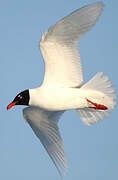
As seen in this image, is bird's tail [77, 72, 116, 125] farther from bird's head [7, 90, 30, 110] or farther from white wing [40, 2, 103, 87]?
bird's head [7, 90, 30, 110]

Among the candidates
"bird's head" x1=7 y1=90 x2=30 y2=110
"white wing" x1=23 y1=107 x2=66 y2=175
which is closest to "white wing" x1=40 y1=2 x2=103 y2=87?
"bird's head" x1=7 y1=90 x2=30 y2=110

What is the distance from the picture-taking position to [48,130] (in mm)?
7629

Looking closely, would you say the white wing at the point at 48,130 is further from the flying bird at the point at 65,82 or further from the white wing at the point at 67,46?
the white wing at the point at 67,46

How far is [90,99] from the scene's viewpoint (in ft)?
23.2

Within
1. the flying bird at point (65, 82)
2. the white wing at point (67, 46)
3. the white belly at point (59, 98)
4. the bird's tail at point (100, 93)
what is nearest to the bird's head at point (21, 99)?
the flying bird at point (65, 82)

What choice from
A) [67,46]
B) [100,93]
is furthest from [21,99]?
[100,93]

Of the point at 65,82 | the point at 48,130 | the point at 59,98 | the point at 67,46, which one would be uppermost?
the point at 67,46

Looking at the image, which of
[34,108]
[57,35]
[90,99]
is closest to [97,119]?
[90,99]

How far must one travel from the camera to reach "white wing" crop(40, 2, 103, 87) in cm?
659

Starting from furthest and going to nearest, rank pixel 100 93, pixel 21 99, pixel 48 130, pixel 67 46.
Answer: pixel 48 130 → pixel 21 99 → pixel 100 93 → pixel 67 46

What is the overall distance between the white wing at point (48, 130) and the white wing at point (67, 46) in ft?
2.46

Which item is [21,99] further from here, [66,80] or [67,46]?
[67,46]

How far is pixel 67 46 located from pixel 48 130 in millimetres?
1522

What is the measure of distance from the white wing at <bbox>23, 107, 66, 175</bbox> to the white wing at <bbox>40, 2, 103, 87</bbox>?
75cm
